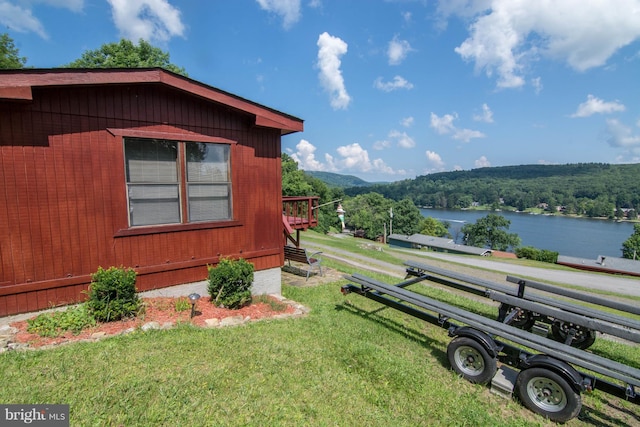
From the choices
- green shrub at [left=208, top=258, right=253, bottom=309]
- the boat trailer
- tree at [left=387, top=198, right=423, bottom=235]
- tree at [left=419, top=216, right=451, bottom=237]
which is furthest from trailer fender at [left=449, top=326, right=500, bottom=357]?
tree at [left=387, top=198, right=423, bottom=235]

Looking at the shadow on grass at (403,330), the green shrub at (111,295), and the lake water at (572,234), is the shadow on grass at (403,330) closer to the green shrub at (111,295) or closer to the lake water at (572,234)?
the green shrub at (111,295)

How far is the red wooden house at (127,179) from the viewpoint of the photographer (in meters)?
4.30

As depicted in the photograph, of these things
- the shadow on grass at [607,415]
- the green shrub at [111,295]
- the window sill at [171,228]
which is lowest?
the shadow on grass at [607,415]

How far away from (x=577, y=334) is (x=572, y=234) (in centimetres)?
10374

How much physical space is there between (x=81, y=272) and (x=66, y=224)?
80cm

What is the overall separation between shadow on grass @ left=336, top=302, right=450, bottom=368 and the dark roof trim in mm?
4089

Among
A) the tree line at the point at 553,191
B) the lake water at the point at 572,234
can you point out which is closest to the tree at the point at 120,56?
the lake water at the point at 572,234

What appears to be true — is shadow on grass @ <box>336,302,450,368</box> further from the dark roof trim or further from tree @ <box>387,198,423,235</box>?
tree @ <box>387,198,423,235</box>

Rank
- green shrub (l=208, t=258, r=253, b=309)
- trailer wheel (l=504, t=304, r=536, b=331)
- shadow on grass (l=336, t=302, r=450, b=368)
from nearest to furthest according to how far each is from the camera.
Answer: shadow on grass (l=336, t=302, r=450, b=368) → trailer wheel (l=504, t=304, r=536, b=331) → green shrub (l=208, t=258, r=253, b=309)

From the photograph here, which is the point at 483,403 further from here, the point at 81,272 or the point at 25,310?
the point at 25,310

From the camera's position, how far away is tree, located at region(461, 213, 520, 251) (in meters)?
59.9

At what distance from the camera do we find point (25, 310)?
4414 millimetres

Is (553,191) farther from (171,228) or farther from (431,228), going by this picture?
(171,228)

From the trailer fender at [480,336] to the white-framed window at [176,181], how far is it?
15.1 ft
